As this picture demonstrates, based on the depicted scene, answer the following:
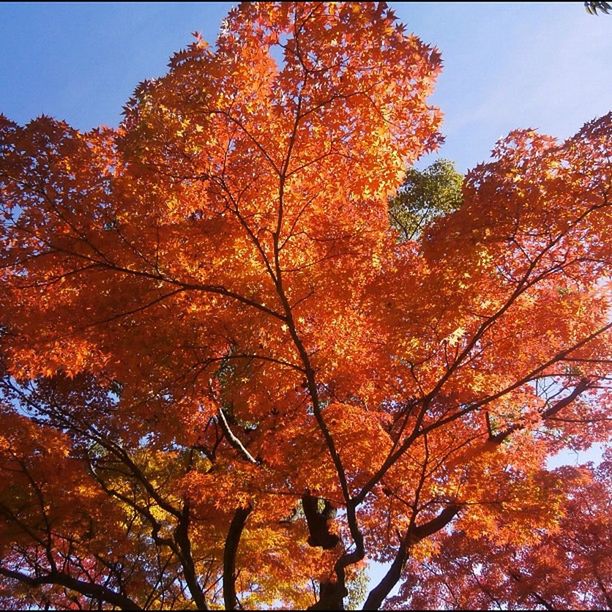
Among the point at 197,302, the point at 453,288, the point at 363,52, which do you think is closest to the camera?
the point at 363,52

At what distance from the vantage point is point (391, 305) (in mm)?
7195

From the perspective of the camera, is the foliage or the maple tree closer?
the maple tree

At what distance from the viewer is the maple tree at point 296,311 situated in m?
6.09

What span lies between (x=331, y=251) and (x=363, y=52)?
106 inches

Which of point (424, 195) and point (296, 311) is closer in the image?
point (296, 311)

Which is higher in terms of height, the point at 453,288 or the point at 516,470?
the point at 453,288

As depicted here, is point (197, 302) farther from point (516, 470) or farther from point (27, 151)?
point (516, 470)

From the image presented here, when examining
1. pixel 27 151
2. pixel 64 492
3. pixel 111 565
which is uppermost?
pixel 27 151

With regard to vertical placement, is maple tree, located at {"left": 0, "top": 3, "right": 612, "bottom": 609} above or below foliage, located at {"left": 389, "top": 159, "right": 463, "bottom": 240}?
below

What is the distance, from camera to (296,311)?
7492 mm

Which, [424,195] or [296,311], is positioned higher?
[424,195]

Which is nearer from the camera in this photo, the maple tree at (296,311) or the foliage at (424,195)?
the maple tree at (296,311)

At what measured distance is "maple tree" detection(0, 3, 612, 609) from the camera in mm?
6094

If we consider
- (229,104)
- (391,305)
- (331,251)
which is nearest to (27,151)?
(229,104)
